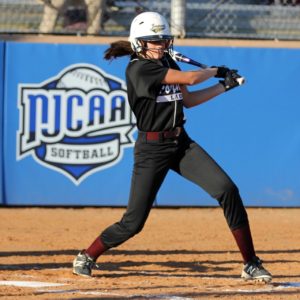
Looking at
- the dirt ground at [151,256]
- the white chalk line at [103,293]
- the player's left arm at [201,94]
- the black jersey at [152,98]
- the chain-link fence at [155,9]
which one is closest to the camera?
the white chalk line at [103,293]

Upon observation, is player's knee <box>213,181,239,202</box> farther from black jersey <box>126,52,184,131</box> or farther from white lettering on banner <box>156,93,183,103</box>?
white lettering on banner <box>156,93,183,103</box>

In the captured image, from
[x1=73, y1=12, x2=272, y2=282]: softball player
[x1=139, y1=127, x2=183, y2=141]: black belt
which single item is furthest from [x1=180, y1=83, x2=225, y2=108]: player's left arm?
[x1=139, y1=127, x2=183, y2=141]: black belt

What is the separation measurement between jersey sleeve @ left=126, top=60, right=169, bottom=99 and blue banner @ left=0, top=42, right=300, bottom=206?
12.1 ft

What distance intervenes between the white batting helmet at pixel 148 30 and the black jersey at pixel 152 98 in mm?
132

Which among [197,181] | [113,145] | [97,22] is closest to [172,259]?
[197,181]

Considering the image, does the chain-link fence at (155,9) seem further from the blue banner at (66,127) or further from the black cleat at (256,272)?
the black cleat at (256,272)

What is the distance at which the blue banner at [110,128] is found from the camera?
31.1 ft

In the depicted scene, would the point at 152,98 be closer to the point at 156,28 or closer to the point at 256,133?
the point at 156,28

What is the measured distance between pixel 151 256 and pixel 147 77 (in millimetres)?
1981

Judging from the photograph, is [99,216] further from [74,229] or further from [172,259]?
[172,259]

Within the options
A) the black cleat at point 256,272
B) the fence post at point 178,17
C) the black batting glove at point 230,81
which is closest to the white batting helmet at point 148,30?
the black batting glove at point 230,81

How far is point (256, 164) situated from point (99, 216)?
1.81 metres

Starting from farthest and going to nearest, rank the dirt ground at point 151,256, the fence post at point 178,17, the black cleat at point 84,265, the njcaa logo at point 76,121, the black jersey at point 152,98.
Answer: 1. the fence post at point 178,17
2. the njcaa logo at point 76,121
3. the black cleat at point 84,265
4. the black jersey at point 152,98
5. the dirt ground at point 151,256

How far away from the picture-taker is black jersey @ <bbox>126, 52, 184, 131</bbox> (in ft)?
18.9
